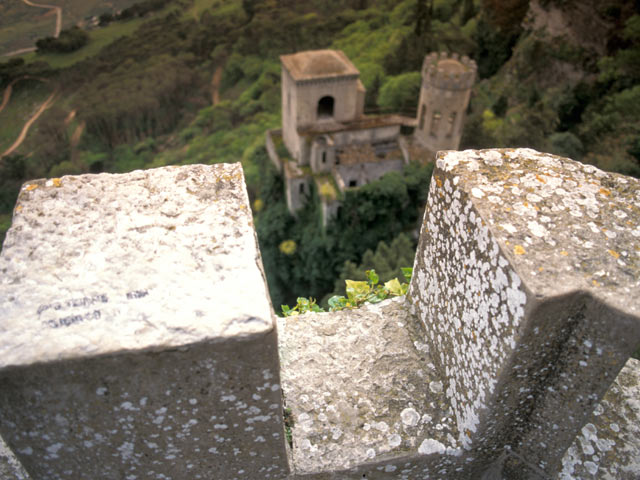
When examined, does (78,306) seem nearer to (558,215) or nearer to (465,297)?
(465,297)

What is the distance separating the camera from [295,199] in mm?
27812

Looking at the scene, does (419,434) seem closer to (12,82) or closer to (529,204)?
(529,204)

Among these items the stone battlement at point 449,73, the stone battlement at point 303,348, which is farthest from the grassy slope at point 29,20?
Answer: the stone battlement at point 303,348

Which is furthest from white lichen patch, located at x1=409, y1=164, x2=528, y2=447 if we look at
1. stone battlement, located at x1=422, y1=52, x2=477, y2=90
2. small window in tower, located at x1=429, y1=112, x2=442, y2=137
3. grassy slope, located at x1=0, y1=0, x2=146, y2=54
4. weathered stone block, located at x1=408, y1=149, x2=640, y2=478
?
small window in tower, located at x1=429, y1=112, x2=442, y2=137

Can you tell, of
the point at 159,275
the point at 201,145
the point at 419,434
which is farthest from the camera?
the point at 201,145

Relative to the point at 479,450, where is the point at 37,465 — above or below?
above

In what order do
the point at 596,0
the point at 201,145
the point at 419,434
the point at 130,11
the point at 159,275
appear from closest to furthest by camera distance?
the point at 159,275 → the point at 419,434 → the point at 596,0 → the point at 130,11 → the point at 201,145

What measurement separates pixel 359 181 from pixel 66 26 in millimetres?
17580

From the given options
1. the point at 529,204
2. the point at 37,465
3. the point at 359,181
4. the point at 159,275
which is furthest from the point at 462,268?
the point at 359,181

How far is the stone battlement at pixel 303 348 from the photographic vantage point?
6.91ft

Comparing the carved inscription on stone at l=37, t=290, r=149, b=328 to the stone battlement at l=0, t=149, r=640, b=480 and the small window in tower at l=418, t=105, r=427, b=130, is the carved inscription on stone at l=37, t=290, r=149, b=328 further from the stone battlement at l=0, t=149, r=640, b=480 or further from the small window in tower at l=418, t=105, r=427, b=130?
the small window in tower at l=418, t=105, r=427, b=130

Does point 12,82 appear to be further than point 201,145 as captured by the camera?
No

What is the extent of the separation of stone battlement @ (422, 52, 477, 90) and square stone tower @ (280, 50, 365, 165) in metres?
3.68

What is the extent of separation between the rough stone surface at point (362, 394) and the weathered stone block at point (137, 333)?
363mm
